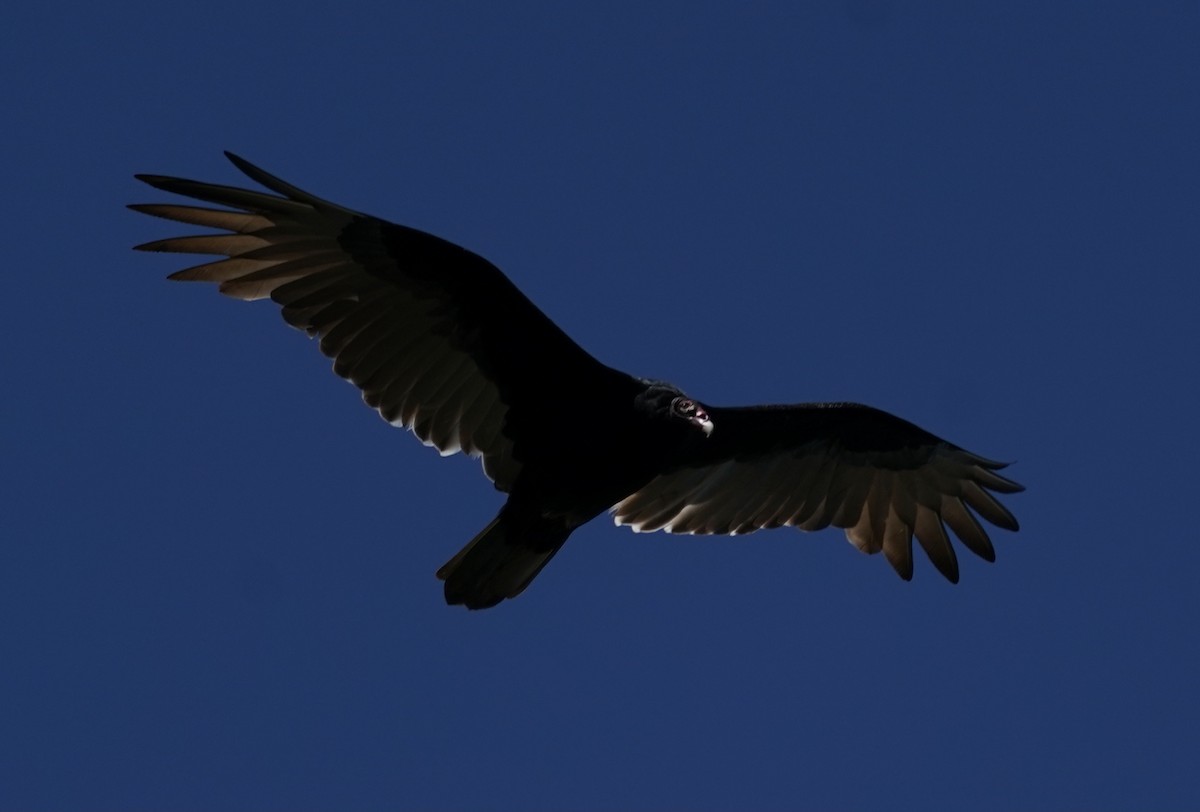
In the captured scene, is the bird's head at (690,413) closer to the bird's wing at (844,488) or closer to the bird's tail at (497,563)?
the bird's tail at (497,563)

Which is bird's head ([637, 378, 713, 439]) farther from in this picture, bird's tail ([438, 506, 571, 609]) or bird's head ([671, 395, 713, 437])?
bird's tail ([438, 506, 571, 609])

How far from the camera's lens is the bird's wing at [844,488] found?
8844 millimetres

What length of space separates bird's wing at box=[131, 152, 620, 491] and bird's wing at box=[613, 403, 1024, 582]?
1139 mm

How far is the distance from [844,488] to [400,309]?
2.61 meters

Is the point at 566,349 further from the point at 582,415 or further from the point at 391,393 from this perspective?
the point at 391,393

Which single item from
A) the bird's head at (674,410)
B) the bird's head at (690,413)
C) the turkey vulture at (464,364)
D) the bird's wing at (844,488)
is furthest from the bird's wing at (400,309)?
the bird's wing at (844,488)

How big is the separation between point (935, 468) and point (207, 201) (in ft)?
12.9

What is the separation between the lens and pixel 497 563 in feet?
25.7

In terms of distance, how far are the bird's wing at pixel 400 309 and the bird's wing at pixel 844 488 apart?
44.8 inches

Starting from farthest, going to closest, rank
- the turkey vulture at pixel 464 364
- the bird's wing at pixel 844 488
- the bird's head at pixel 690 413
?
the bird's wing at pixel 844 488, the turkey vulture at pixel 464 364, the bird's head at pixel 690 413

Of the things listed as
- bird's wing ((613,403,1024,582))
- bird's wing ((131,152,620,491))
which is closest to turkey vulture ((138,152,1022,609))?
bird's wing ((131,152,620,491))

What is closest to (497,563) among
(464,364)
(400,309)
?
(464,364)

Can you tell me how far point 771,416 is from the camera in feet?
28.3

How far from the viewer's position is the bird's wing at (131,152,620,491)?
7766 millimetres
